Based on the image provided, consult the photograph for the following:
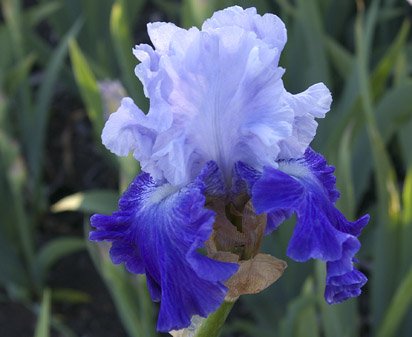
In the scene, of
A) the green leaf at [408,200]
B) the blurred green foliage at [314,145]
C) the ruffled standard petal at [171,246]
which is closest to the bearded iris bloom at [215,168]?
the ruffled standard petal at [171,246]

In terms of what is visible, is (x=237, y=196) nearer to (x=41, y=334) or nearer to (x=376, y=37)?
(x=41, y=334)

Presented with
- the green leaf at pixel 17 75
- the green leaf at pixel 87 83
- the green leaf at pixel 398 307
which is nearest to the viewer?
the green leaf at pixel 398 307

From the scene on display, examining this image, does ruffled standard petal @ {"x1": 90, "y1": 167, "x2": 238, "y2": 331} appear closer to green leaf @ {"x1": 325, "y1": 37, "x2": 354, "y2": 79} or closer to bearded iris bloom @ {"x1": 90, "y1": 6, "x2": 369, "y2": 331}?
bearded iris bloom @ {"x1": 90, "y1": 6, "x2": 369, "y2": 331}

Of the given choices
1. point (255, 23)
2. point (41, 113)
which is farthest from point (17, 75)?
point (255, 23)

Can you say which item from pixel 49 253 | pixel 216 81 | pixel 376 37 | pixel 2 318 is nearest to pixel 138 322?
pixel 49 253

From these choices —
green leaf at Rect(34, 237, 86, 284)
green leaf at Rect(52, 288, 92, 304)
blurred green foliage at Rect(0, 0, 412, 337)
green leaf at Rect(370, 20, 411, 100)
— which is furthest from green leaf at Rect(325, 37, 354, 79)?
green leaf at Rect(52, 288, 92, 304)

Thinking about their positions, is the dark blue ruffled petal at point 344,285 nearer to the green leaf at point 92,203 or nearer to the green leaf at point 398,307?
the green leaf at point 398,307
